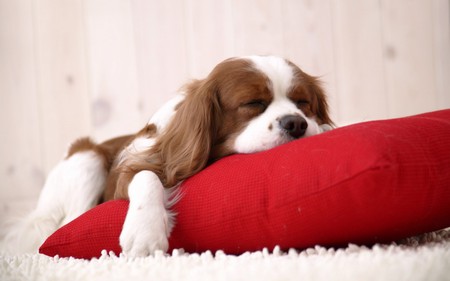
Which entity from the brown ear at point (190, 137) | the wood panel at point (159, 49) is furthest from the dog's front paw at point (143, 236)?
the wood panel at point (159, 49)

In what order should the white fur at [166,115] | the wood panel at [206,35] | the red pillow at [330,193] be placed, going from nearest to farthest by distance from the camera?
1. the red pillow at [330,193]
2. the white fur at [166,115]
3. the wood panel at [206,35]

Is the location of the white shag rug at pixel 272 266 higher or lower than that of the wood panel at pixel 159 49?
lower

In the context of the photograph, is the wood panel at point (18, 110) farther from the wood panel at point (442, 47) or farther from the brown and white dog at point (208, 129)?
the wood panel at point (442, 47)

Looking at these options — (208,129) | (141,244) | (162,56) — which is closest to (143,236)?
(141,244)

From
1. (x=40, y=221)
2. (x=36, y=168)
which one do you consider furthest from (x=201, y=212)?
(x=36, y=168)

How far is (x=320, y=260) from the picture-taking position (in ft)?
3.84

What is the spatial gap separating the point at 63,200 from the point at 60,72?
1.31 metres

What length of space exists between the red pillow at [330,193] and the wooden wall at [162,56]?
178 cm

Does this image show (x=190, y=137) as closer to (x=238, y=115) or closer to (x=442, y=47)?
(x=238, y=115)

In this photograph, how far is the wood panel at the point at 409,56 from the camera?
3.21 m

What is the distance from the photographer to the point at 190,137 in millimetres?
1896

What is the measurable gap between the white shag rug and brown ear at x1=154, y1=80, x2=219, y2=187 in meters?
0.39

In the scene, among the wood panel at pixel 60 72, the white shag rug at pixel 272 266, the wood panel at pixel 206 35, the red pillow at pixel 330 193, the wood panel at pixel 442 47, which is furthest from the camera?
the wood panel at pixel 60 72

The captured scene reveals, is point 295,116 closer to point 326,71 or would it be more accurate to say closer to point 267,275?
point 267,275
